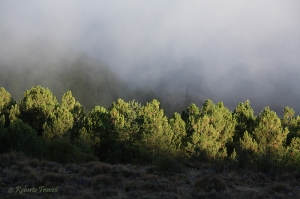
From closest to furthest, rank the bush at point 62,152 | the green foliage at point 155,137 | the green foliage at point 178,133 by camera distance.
→ the bush at point 62,152 < the green foliage at point 155,137 < the green foliage at point 178,133

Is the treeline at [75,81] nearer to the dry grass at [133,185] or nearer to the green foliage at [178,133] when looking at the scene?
the green foliage at [178,133]

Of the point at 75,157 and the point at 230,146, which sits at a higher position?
the point at 230,146

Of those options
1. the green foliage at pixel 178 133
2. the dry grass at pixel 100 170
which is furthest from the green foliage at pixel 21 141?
the green foliage at pixel 178 133

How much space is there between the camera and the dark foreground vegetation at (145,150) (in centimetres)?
1241

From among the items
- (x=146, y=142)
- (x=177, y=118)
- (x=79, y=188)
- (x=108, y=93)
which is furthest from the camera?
(x=108, y=93)

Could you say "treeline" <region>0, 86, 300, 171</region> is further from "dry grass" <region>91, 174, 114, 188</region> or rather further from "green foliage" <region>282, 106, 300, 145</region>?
"dry grass" <region>91, 174, 114, 188</region>

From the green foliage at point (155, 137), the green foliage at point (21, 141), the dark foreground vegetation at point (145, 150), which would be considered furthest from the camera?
the green foliage at point (155, 137)

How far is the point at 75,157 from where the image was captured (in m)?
24.0

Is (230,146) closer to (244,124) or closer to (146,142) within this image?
(244,124)

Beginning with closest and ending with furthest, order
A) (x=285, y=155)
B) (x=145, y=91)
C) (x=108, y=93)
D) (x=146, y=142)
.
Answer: (x=285, y=155) < (x=146, y=142) < (x=108, y=93) < (x=145, y=91)

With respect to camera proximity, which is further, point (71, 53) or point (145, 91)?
point (71, 53)

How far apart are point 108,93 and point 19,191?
140993 millimetres

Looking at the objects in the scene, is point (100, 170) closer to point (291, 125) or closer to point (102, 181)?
point (102, 181)

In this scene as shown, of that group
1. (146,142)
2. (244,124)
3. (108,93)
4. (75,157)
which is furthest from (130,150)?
(108,93)
